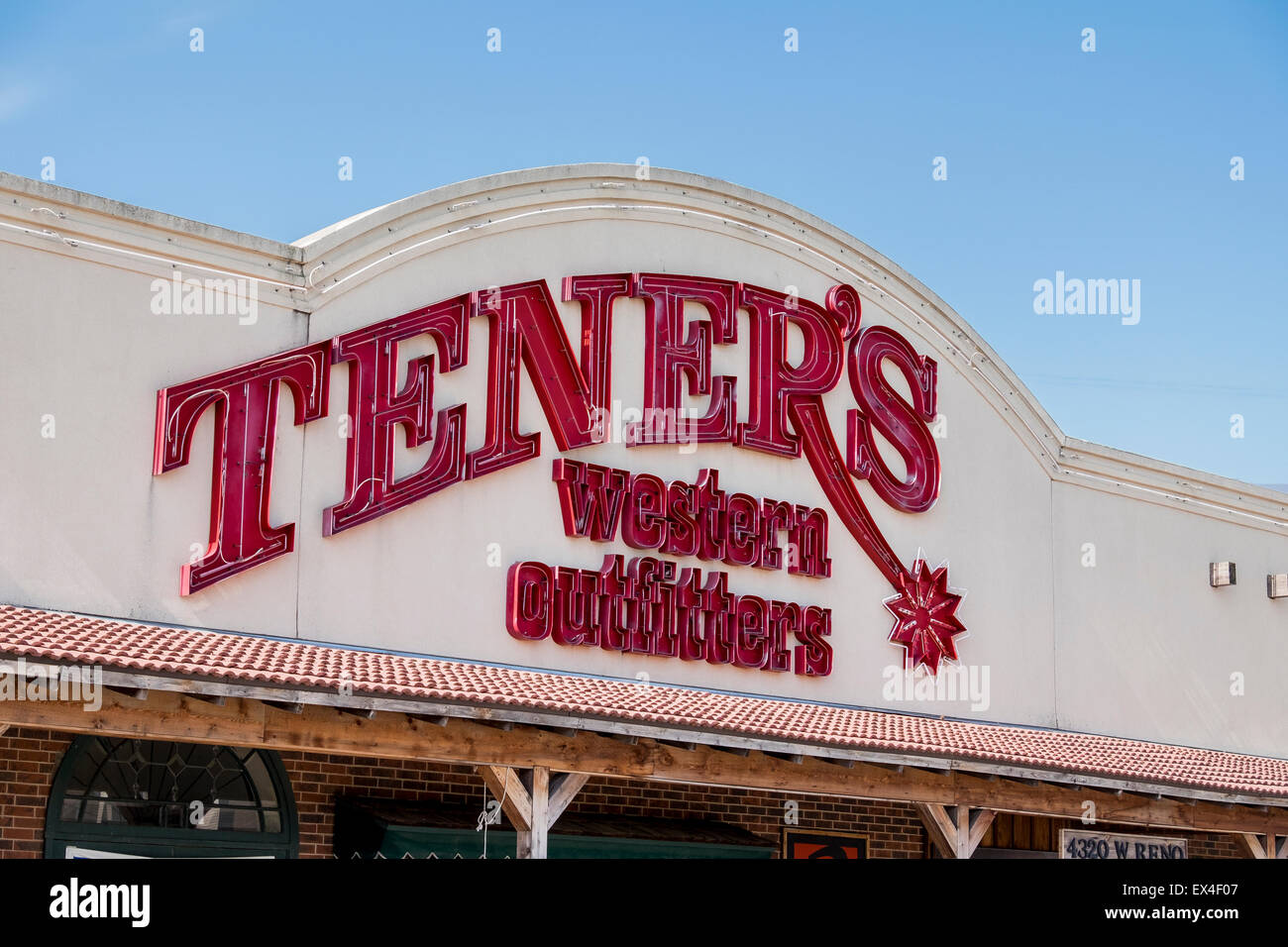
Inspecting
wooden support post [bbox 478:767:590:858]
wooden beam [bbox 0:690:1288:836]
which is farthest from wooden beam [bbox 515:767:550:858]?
wooden beam [bbox 0:690:1288:836]

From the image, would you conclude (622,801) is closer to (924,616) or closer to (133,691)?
(924,616)

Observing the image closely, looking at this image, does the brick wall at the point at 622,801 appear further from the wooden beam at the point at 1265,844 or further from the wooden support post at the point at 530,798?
the wooden beam at the point at 1265,844

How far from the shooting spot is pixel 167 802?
13375mm

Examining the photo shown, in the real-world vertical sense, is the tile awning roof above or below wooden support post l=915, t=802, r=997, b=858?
above

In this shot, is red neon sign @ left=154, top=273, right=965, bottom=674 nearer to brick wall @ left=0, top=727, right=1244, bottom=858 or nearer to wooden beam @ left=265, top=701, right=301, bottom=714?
brick wall @ left=0, top=727, right=1244, bottom=858

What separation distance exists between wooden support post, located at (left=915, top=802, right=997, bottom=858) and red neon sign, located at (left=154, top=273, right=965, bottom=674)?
273cm

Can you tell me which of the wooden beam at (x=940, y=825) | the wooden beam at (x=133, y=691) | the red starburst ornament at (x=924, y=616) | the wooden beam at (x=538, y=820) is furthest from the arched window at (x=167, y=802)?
the red starburst ornament at (x=924, y=616)

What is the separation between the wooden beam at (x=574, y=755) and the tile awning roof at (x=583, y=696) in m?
0.36

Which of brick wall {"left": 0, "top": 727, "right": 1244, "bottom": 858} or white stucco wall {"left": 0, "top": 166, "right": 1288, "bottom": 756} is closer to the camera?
brick wall {"left": 0, "top": 727, "right": 1244, "bottom": 858}

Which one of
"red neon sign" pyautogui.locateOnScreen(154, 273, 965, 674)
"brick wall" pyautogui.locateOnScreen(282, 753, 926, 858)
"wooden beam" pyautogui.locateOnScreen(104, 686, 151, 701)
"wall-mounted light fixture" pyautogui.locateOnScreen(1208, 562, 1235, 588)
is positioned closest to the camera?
"wooden beam" pyautogui.locateOnScreen(104, 686, 151, 701)

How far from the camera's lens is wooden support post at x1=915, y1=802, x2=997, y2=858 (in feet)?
51.1

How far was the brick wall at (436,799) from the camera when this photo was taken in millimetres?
12602

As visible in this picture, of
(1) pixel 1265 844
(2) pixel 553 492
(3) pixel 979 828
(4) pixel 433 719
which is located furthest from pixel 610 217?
(1) pixel 1265 844
